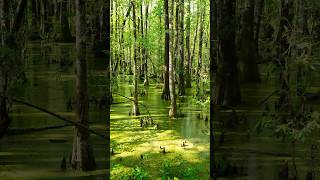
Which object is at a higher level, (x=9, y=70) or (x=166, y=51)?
(x=166, y=51)

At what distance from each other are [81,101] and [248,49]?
5.67ft

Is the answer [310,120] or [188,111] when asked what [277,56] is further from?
[188,111]

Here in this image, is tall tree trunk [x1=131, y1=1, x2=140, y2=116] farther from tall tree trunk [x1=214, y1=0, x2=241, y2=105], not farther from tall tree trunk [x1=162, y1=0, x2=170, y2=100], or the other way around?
tall tree trunk [x1=214, y1=0, x2=241, y2=105]

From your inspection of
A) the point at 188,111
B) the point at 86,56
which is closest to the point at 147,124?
the point at 188,111

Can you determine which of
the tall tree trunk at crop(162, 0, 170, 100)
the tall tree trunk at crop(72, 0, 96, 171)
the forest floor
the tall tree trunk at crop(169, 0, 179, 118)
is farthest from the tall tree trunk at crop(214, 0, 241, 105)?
the tall tree trunk at crop(72, 0, 96, 171)

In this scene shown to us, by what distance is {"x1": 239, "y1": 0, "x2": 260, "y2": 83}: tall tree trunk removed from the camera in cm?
393

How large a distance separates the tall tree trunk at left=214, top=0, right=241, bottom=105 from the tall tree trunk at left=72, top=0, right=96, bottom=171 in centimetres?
133

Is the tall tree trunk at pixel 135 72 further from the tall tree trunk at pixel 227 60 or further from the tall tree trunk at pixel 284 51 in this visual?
the tall tree trunk at pixel 284 51

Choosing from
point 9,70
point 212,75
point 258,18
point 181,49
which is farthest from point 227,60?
point 9,70

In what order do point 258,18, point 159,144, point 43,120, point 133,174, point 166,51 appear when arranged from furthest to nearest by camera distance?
1. point 166,51
2. point 159,144
3. point 133,174
4. point 258,18
5. point 43,120

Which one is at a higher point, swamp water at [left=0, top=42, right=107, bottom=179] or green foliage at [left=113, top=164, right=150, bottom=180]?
swamp water at [left=0, top=42, right=107, bottom=179]

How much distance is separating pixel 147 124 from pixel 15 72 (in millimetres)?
1487

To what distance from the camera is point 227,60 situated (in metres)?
3.98

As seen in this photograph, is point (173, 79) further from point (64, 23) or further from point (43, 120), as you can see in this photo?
point (43, 120)
